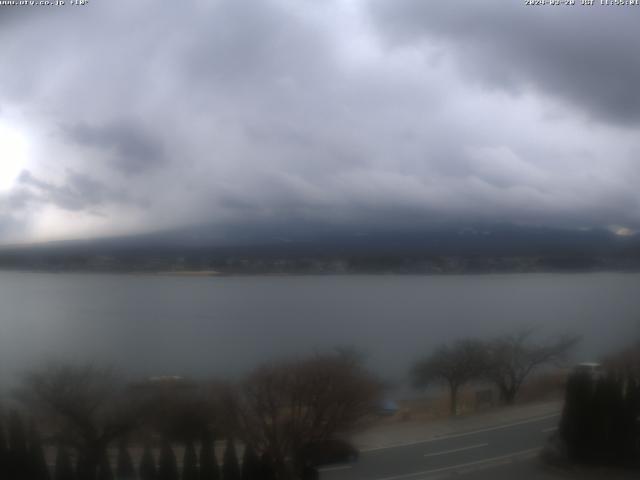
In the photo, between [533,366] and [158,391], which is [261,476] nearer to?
[158,391]

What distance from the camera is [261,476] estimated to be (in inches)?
90.4

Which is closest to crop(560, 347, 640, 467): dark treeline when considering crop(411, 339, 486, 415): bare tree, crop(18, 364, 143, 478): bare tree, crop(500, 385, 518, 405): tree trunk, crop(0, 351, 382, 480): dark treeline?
crop(500, 385, 518, 405): tree trunk

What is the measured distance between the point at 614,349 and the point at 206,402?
1.92 m

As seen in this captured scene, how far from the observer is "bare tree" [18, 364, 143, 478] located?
7.16ft

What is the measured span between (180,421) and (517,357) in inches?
55.9

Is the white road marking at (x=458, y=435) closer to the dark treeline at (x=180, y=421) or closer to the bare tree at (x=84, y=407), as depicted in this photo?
the dark treeline at (x=180, y=421)

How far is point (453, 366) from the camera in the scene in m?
2.39

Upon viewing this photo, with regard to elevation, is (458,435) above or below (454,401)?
below

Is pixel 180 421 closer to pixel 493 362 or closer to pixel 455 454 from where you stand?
pixel 455 454

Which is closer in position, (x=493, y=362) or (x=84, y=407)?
(x=84, y=407)

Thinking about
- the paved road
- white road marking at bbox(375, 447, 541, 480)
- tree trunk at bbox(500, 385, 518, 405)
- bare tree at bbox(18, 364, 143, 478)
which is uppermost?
bare tree at bbox(18, 364, 143, 478)

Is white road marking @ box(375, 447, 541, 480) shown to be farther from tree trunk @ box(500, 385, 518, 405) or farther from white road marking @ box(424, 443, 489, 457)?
tree trunk @ box(500, 385, 518, 405)

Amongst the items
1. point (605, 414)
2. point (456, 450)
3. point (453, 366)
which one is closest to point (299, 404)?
point (453, 366)

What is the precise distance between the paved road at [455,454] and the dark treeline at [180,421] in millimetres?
209
